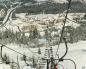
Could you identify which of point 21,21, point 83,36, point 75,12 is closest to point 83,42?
point 83,36

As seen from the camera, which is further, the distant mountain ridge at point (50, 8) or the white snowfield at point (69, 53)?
the distant mountain ridge at point (50, 8)

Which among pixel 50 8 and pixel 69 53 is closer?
pixel 69 53

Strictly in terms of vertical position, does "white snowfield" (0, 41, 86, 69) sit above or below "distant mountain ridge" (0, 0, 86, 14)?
above

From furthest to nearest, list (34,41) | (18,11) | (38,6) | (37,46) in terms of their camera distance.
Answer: (38,6), (18,11), (34,41), (37,46)

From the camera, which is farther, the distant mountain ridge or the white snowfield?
the distant mountain ridge

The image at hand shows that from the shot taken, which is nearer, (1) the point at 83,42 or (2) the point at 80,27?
(1) the point at 83,42

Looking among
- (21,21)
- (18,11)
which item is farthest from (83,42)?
(18,11)

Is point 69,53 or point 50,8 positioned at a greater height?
point 69,53

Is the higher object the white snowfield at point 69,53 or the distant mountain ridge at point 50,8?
the white snowfield at point 69,53

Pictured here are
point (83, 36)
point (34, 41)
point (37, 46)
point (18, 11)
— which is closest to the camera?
point (37, 46)

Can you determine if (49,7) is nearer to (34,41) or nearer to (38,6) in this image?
(38,6)
